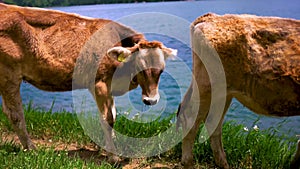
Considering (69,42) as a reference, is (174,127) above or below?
below

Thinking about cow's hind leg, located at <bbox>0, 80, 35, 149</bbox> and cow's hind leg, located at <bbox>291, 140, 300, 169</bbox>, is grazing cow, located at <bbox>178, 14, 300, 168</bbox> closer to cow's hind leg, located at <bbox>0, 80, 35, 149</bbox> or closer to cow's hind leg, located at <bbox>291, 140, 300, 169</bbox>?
cow's hind leg, located at <bbox>291, 140, 300, 169</bbox>

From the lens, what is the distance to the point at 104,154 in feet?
19.8

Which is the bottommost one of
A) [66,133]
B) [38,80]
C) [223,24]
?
[66,133]

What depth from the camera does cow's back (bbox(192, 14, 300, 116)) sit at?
4.74 metres

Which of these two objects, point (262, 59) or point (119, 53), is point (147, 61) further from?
point (262, 59)

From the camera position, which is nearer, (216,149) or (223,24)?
(223,24)

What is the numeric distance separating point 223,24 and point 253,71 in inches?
26.1

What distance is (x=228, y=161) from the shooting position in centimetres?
566

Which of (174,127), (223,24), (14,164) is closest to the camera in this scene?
(14,164)

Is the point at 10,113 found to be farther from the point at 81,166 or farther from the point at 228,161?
the point at 228,161

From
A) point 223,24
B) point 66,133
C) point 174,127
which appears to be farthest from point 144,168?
point 223,24

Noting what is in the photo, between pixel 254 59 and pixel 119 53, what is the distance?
5.45ft

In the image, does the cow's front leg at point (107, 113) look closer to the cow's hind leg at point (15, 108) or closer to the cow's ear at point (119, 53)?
the cow's ear at point (119, 53)

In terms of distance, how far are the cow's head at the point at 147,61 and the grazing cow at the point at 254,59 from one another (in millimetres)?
471
